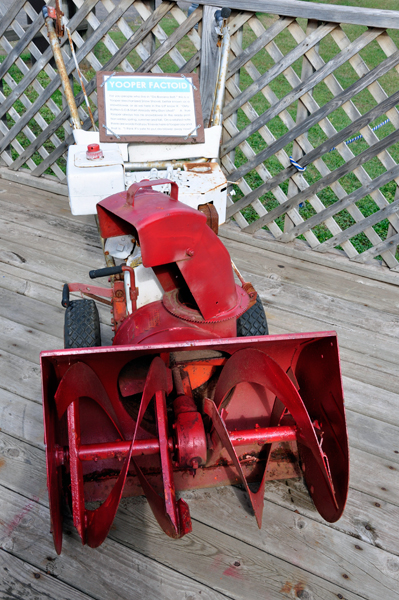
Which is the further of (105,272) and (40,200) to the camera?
(40,200)

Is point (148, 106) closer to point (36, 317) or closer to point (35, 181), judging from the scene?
point (36, 317)

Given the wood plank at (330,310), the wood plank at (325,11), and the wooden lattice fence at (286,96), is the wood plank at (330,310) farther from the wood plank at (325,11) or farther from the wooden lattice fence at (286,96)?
the wood plank at (325,11)

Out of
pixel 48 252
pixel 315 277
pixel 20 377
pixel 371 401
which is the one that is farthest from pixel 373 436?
pixel 48 252

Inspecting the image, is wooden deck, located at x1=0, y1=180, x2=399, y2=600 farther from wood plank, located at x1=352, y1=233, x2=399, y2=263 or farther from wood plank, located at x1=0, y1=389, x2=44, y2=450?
wood plank, located at x1=352, y1=233, x2=399, y2=263

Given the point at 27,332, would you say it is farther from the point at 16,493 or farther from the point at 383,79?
the point at 383,79

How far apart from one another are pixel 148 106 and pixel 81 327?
1102 mm

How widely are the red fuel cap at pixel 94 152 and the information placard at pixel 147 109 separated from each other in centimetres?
20

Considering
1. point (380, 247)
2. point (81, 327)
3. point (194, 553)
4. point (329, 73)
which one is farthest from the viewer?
point (380, 247)

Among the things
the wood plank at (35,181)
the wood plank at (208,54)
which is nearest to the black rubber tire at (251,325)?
the wood plank at (208,54)

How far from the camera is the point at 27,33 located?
400 cm

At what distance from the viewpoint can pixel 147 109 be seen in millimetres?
2637

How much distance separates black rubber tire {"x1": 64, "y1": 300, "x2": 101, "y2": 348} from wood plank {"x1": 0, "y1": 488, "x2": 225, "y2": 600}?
689 millimetres

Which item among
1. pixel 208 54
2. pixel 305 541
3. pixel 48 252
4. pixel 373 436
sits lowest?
pixel 305 541

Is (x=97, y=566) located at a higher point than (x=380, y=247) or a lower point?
lower
